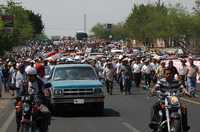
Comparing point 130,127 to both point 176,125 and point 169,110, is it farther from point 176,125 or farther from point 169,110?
point 176,125

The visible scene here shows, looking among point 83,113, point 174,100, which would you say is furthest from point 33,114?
point 83,113

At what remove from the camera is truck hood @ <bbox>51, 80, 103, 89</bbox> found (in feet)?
71.3

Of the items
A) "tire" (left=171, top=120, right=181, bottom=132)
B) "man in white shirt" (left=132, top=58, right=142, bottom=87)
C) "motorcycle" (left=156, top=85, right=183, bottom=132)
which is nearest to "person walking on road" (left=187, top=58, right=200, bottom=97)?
"man in white shirt" (left=132, top=58, right=142, bottom=87)

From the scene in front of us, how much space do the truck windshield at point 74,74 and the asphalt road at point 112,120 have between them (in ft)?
3.98

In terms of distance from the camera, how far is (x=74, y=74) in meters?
22.9

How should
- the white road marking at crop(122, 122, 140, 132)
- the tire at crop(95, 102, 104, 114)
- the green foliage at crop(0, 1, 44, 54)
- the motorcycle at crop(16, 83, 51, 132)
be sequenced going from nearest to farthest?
the motorcycle at crop(16, 83, 51, 132), the white road marking at crop(122, 122, 140, 132), the tire at crop(95, 102, 104, 114), the green foliage at crop(0, 1, 44, 54)

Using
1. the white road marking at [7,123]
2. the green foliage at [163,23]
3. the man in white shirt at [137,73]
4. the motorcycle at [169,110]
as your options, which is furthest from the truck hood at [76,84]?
the green foliage at [163,23]

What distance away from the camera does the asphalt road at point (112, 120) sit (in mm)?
18078

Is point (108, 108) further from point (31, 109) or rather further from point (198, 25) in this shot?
point (198, 25)

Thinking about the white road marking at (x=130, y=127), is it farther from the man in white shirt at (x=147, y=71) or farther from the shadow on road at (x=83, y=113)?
the man in white shirt at (x=147, y=71)

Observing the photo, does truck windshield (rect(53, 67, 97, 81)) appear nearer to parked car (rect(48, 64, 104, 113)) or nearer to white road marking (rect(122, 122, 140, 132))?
parked car (rect(48, 64, 104, 113))

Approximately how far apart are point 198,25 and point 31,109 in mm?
73757

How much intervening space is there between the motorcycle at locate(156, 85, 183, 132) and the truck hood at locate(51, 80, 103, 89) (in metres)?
7.20

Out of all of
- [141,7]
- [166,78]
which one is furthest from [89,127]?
[141,7]
